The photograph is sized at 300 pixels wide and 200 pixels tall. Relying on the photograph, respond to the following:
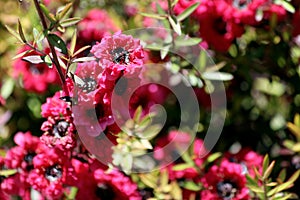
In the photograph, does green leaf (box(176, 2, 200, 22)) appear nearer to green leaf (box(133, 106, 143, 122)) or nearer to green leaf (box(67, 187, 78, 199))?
green leaf (box(133, 106, 143, 122))

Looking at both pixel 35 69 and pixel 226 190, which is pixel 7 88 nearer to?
pixel 35 69

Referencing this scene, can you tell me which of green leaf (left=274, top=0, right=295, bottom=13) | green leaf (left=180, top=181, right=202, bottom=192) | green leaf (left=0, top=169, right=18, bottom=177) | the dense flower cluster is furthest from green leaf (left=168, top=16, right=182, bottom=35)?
green leaf (left=0, top=169, right=18, bottom=177)

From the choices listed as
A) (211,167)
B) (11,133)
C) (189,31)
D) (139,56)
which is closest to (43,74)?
(11,133)

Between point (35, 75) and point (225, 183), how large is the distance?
23.6 inches

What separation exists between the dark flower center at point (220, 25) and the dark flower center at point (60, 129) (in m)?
0.56

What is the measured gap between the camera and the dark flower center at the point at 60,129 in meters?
1.20

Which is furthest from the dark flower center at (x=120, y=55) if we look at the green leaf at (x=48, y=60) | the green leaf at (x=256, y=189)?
the green leaf at (x=256, y=189)

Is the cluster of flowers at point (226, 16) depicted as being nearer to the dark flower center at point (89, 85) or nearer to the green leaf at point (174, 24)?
the green leaf at point (174, 24)

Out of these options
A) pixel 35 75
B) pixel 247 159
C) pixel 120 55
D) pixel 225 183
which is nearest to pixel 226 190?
pixel 225 183

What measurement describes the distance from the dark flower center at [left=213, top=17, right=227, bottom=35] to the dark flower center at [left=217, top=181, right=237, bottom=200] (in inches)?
15.5

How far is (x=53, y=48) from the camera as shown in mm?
1132

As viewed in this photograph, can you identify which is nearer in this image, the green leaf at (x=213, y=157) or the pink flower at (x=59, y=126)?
the pink flower at (x=59, y=126)

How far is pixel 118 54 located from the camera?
1.12m

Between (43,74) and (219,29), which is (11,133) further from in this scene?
(219,29)
